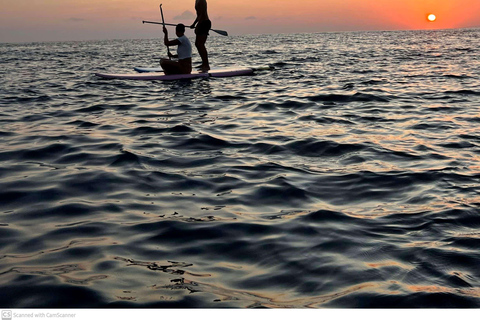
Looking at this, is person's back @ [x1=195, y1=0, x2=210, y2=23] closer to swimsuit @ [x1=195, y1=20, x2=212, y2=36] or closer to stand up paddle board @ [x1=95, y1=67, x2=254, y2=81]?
swimsuit @ [x1=195, y1=20, x2=212, y2=36]

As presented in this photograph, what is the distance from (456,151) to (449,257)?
3.11 meters

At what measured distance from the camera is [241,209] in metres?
4.21

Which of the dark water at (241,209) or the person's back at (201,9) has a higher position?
the person's back at (201,9)

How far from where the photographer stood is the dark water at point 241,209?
2.89 metres

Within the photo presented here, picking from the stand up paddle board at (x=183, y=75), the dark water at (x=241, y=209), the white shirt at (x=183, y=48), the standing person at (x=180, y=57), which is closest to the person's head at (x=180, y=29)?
the standing person at (x=180, y=57)

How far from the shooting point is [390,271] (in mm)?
3082

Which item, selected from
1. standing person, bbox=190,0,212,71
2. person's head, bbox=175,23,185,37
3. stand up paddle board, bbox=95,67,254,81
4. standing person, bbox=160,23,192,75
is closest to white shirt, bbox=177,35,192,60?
standing person, bbox=160,23,192,75

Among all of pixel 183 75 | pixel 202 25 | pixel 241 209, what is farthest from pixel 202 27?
pixel 241 209

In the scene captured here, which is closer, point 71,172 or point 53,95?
point 71,172

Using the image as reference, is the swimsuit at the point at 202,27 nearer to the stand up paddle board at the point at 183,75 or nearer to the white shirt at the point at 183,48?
the stand up paddle board at the point at 183,75

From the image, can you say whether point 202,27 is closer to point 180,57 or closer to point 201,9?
point 201,9
